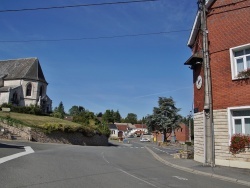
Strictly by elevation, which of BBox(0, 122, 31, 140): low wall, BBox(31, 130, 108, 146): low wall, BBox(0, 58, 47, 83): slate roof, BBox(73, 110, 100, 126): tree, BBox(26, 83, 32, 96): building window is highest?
BBox(0, 58, 47, 83): slate roof

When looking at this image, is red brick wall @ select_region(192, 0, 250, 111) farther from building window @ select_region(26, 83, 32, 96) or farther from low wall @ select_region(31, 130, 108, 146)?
building window @ select_region(26, 83, 32, 96)

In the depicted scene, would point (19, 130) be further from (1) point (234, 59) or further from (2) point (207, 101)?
(1) point (234, 59)

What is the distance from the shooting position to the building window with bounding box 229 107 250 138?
13844 millimetres

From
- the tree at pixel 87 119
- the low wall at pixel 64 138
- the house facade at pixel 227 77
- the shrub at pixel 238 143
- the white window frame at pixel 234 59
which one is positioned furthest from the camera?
the tree at pixel 87 119

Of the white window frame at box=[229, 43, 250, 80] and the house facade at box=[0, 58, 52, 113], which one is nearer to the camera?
the white window frame at box=[229, 43, 250, 80]

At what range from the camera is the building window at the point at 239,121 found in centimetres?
1384

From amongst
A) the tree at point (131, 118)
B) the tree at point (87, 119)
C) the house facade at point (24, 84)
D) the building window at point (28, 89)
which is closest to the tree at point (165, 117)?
the tree at point (87, 119)

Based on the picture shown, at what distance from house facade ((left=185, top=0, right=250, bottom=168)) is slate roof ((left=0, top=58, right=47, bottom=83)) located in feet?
158

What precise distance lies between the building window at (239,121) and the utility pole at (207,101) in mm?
1021

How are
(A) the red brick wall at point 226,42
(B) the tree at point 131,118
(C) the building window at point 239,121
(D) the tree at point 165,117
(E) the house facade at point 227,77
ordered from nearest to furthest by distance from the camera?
1. (C) the building window at point 239,121
2. (E) the house facade at point 227,77
3. (A) the red brick wall at point 226,42
4. (D) the tree at point 165,117
5. (B) the tree at point 131,118

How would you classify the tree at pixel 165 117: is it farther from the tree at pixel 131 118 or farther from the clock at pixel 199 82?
the tree at pixel 131 118

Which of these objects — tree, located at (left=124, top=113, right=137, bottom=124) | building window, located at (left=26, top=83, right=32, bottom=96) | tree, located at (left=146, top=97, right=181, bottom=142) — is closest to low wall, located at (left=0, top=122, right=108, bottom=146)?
tree, located at (left=146, top=97, right=181, bottom=142)

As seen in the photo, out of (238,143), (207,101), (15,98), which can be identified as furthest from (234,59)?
(15,98)

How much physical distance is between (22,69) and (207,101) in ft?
171
